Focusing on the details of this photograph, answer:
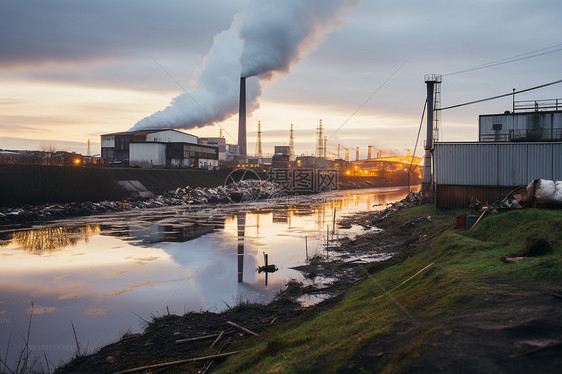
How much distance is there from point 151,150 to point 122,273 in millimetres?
54317

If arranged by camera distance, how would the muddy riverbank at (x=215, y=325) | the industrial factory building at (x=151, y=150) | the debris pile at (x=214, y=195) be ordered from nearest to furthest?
the muddy riverbank at (x=215, y=325) < the debris pile at (x=214, y=195) < the industrial factory building at (x=151, y=150)

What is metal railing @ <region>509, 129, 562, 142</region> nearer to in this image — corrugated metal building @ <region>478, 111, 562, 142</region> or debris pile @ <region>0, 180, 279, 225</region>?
corrugated metal building @ <region>478, 111, 562, 142</region>

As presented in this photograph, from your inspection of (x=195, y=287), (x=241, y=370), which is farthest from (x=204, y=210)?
(x=241, y=370)

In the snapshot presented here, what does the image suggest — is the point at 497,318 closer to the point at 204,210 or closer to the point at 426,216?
the point at 426,216

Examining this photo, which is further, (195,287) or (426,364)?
(195,287)

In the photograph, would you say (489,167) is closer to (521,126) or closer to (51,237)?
(521,126)

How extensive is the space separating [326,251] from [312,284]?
5.93 meters

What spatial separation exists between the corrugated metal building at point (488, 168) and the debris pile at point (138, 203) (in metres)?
28.7

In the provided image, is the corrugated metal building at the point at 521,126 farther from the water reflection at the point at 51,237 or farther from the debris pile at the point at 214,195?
the water reflection at the point at 51,237

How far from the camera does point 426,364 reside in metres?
5.53

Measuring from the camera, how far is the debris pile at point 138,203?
3267cm

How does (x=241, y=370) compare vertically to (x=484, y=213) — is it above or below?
below

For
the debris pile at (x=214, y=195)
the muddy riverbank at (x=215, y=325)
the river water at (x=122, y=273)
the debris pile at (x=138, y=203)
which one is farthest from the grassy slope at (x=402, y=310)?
the debris pile at (x=214, y=195)

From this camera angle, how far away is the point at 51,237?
25.2 meters
